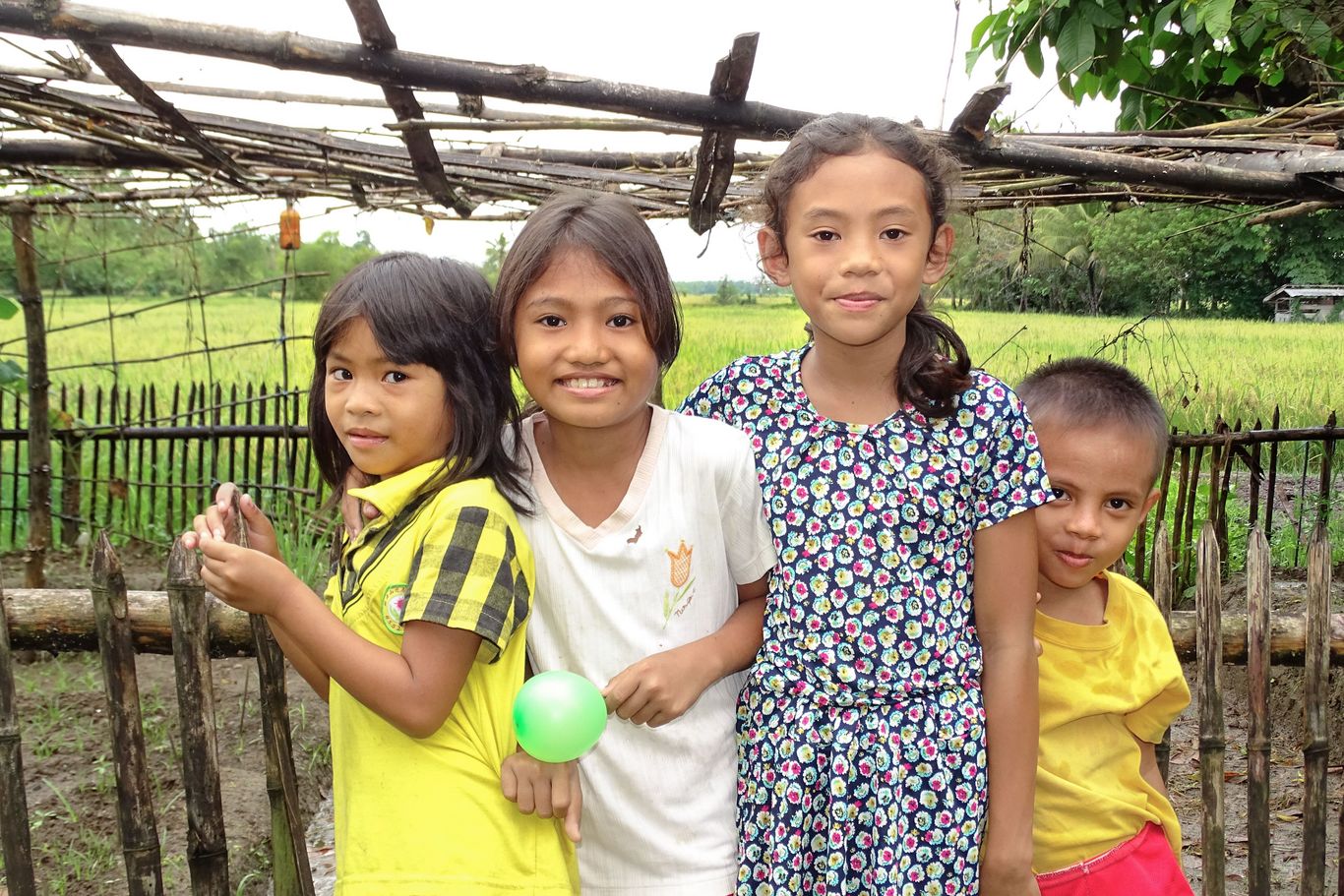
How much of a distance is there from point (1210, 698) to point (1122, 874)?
2.67ft

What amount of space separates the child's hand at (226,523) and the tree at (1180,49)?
2.69 meters

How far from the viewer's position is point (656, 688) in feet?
4.70

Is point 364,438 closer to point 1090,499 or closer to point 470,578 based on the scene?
point 470,578

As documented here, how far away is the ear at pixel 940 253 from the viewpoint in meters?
1.63

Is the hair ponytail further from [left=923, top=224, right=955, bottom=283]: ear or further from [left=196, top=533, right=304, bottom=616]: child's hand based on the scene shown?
[left=196, top=533, right=304, bottom=616]: child's hand

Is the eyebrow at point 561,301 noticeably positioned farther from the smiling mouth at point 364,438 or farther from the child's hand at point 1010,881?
the child's hand at point 1010,881

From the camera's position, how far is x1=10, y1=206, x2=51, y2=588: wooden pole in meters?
4.82

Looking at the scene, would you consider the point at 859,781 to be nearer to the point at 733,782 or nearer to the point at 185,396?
the point at 733,782

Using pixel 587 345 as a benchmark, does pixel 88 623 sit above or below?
below

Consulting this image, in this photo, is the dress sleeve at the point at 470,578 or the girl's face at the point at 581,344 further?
the girl's face at the point at 581,344

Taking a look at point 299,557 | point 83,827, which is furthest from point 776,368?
point 299,557

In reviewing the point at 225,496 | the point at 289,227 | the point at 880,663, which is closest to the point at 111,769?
the point at 289,227

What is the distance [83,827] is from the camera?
3422 mm

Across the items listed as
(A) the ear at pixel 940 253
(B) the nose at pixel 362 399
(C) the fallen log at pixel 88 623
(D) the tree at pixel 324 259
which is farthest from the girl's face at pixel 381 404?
(D) the tree at pixel 324 259
